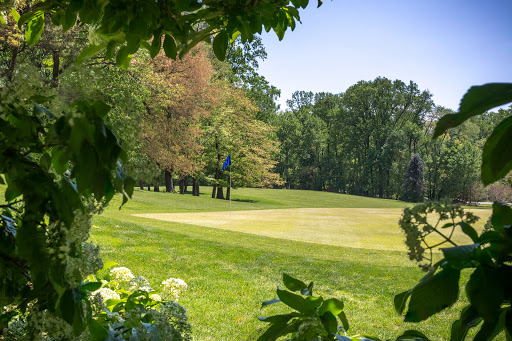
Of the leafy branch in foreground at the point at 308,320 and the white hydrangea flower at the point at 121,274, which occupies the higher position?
the leafy branch in foreground at the point at 308,320

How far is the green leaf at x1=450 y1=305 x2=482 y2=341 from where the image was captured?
68 cm

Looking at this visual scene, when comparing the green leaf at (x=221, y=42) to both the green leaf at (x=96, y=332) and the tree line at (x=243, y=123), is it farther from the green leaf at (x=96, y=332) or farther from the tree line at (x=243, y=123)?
the green leaf at (x=96, y=332)

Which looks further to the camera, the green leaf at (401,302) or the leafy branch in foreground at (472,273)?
the green leaf at (401,302)

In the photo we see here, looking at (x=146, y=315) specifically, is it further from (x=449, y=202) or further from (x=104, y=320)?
(x=449, y=202)

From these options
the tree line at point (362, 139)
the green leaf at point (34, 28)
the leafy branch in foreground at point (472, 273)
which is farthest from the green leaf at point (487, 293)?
the tree line at point (362, 139)

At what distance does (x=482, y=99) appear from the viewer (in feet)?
1.65

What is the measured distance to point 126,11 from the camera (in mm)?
1016

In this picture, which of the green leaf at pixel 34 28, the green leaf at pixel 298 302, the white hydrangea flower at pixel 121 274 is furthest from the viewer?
the white hydrangea flower at pixel 121 274

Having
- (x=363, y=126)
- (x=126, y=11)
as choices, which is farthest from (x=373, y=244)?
(x=363, y=126)

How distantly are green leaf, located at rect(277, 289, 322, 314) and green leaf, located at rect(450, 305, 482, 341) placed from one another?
312 mm

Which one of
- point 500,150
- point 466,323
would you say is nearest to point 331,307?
point 466,323

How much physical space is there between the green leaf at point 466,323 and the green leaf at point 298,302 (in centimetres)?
31

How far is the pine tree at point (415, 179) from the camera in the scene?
51884 mm

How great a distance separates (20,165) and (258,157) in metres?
32.8
